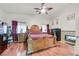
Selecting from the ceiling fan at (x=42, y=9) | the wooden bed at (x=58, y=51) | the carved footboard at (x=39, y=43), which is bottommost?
the wooden bed at (x=58, y=51)

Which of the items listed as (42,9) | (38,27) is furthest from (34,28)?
(42,9)

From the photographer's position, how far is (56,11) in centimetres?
212

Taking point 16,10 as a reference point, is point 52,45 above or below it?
below

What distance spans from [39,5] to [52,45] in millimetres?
579

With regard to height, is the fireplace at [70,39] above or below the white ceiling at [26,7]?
A: below

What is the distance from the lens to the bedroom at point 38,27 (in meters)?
2.10

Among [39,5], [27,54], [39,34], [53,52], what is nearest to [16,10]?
[39,5]

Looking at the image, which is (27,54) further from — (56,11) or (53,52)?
(56,11)

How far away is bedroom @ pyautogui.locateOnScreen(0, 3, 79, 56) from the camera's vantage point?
2096 mm

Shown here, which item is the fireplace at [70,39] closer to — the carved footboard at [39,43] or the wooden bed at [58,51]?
the wooden bed at [58,51]

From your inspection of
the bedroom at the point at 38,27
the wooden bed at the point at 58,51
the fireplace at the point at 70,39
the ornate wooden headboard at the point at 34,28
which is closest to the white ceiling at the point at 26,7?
the bedroom at the point at 38,27

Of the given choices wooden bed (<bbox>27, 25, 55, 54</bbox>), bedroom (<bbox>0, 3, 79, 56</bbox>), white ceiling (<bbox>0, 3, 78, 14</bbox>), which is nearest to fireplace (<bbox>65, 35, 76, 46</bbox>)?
bedroom (<bbox>0, 3, 79, 56</bbox>)

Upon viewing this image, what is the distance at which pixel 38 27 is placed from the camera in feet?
6.94

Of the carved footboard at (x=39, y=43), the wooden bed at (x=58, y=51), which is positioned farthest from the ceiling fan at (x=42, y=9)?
the wooden bed at (x=58, y=51)
